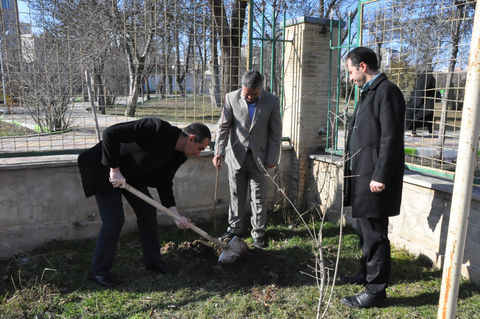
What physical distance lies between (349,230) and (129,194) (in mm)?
2723

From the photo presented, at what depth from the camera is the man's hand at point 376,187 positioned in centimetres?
303

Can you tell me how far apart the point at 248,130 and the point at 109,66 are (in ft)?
6.35

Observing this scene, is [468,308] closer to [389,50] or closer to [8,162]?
[389,50]

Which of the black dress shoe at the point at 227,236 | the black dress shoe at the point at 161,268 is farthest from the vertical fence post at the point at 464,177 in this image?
the black dress shoe at the point at 227,236

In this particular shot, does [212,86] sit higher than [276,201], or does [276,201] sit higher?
[212,86]

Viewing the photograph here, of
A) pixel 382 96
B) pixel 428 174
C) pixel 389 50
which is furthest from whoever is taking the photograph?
pixel 389 50

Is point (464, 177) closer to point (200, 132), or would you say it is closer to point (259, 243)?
point (200, 132)

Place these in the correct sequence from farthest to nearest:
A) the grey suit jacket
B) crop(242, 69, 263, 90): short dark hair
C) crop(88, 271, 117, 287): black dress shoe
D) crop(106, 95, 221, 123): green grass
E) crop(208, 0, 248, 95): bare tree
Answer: crop(208, 0, 248, 95): bare tree
crop(106, 95, 221, 123): green grass
the grey suit jacket
crop(242, 69, 263, 90): short dark hair
crop(88, 271, 117, 287): black dress shoe

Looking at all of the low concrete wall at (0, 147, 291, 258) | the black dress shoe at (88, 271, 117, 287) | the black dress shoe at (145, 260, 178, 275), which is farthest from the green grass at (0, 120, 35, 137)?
the black dress shoe at (145, 260, 178, 275)

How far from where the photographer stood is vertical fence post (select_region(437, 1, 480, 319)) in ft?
4.70

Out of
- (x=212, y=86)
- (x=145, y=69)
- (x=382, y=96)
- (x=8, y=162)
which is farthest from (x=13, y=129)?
(x=382, y=96)

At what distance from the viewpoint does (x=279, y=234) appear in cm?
478

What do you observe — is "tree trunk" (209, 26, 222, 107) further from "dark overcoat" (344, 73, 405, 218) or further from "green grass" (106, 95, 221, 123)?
"dark overcoat" (344, 73, 405, 218)

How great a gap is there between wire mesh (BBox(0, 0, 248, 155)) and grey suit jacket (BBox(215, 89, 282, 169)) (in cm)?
90
